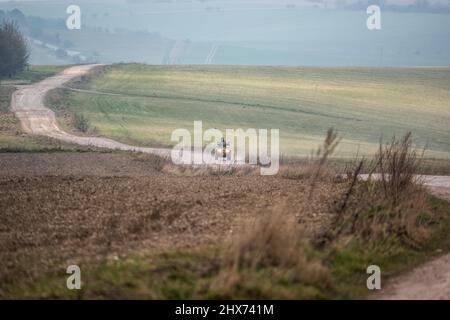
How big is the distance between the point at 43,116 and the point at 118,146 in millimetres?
17172

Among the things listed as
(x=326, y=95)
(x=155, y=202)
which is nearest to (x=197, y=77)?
(x=326, y=95)

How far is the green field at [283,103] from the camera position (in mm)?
59219

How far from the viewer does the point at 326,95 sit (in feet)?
258

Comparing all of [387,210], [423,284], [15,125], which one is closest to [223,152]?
[15,125]

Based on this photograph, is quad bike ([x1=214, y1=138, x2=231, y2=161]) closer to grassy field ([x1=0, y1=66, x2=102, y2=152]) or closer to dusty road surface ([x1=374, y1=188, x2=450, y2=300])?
grassy field ([x1=0, y1=66, x2=102, y2=152])

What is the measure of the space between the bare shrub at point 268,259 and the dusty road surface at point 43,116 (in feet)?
97.6

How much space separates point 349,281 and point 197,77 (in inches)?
3194

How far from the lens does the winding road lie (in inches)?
462

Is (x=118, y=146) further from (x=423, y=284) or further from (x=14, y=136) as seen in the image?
(x=423, y=284)

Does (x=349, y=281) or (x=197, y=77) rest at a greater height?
(x=197, y=77)

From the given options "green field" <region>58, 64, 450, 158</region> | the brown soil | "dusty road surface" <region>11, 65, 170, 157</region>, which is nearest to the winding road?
"dusty road surface" <region>11, 65, 170, 157</region>

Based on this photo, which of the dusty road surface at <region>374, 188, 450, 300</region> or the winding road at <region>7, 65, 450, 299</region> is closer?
the dusty road surface at <region>374, 188, 450, 300</region>

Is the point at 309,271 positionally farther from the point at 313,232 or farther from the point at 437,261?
the point at 437,261

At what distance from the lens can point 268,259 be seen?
11758 mm
